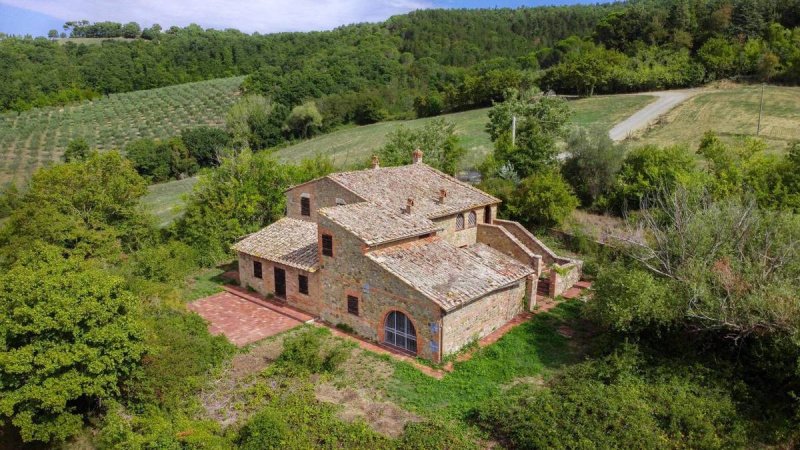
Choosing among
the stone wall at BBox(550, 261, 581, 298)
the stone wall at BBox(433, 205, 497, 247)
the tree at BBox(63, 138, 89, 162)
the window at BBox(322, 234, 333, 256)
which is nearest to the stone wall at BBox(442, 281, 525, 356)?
the stone wall at BBox(550, 261, 581, 298)

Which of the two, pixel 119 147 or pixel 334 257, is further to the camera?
pixel 119 147

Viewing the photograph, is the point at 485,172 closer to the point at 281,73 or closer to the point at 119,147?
the point at 119,147

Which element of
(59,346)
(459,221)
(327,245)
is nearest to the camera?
(59,346)

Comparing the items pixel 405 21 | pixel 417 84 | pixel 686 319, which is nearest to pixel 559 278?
pixel 686 319

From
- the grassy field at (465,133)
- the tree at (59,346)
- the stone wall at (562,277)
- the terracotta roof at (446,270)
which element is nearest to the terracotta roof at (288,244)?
the terracotta roof at (446,270)

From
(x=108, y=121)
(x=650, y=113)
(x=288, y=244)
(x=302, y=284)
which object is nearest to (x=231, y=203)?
(x=288, y=244)

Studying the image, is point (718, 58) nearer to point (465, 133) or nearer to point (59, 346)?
point (465, 133)

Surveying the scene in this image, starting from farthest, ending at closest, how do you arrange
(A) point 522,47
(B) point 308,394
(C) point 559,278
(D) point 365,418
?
(A) point 522,47, (C) point 559,278, (B) point 308,394, (D) point 365,418
